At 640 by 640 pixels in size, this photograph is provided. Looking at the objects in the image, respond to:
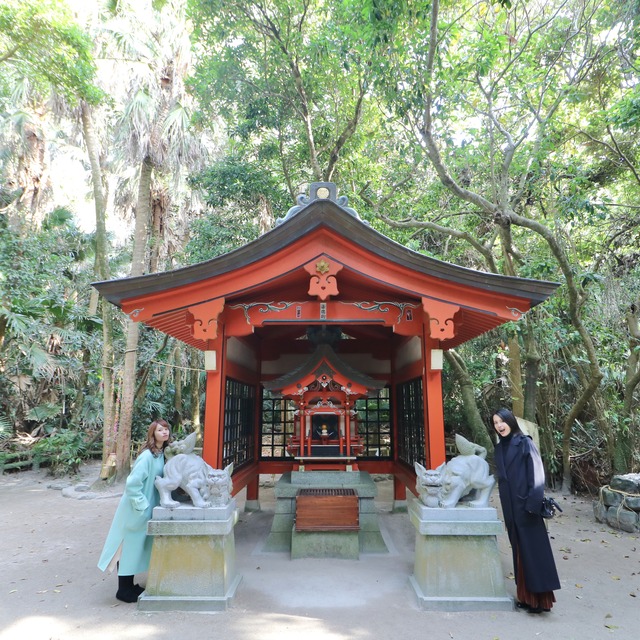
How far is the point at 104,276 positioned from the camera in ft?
34.4

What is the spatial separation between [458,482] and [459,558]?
2.13 ft

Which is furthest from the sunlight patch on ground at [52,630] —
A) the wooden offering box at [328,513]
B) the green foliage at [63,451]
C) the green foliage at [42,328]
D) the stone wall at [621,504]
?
the green foliage at [63,451]

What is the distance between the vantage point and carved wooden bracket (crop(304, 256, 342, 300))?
4633 mm

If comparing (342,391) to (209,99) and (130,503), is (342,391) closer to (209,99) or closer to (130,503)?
(130,503)

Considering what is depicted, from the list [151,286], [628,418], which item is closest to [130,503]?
[151,286]

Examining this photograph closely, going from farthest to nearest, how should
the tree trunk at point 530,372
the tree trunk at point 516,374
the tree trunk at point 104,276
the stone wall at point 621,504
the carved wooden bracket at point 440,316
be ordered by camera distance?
the tree trunk at point 104,276 < the tree trunk at point 516,374 < the tree trunk at point 530,372 < the stone wall at point 621,504 < the carved wooden bracket at point 440,316

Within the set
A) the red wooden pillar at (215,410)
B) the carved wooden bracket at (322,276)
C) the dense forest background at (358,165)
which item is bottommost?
the red wooden pillar at (215,410)

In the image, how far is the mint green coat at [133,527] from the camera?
3893 millimetres

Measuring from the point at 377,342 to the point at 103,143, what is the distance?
10774mm

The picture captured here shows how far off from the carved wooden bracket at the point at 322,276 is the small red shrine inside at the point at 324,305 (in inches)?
0.4

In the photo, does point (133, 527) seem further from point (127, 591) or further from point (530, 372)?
point (530, 372)

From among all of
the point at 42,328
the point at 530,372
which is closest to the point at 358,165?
the point at 530,372

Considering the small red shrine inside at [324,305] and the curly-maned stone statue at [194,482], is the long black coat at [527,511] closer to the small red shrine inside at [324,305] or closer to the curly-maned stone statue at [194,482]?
the small red shrine inside at [324,305]

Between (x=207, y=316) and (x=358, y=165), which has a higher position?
(x=358, y=165)
